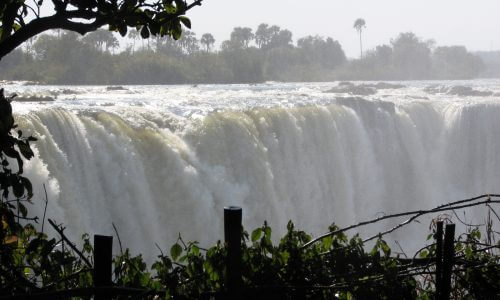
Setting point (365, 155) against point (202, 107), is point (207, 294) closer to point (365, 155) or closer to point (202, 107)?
point (202, 107)

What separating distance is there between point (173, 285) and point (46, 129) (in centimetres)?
795

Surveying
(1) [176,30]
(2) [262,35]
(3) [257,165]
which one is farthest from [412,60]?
(1) [176,30]

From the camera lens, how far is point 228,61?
49938 mm

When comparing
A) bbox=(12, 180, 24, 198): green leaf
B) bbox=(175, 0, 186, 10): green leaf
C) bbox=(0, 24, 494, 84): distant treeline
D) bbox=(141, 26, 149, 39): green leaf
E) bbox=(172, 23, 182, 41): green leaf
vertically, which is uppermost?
bbox=(0, 24, 494, 84): distant treeline

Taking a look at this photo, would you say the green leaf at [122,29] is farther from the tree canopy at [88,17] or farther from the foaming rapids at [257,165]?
the foaming rapids at [257,165]

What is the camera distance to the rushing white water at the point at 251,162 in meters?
9.76

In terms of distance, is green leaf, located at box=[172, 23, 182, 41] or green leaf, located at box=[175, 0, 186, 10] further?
green leaf, located at box=[172, 23, 182, 41]

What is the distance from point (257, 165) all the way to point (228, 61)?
38.2m

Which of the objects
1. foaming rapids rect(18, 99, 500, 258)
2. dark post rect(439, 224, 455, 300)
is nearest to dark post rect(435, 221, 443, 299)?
dark post rect(439, 224, 455, 300)

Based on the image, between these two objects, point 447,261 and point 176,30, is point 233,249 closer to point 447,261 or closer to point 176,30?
point 447,261

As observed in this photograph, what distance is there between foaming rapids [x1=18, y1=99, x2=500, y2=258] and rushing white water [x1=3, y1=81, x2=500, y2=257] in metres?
0.02

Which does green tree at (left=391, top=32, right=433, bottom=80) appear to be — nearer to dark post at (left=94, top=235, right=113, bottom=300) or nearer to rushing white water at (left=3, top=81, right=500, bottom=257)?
rushing white water at (left=3, top=81, right=500, bottom=257)

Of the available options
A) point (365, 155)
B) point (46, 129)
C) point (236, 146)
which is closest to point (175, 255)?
point (46, 129)

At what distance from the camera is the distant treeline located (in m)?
41.4
